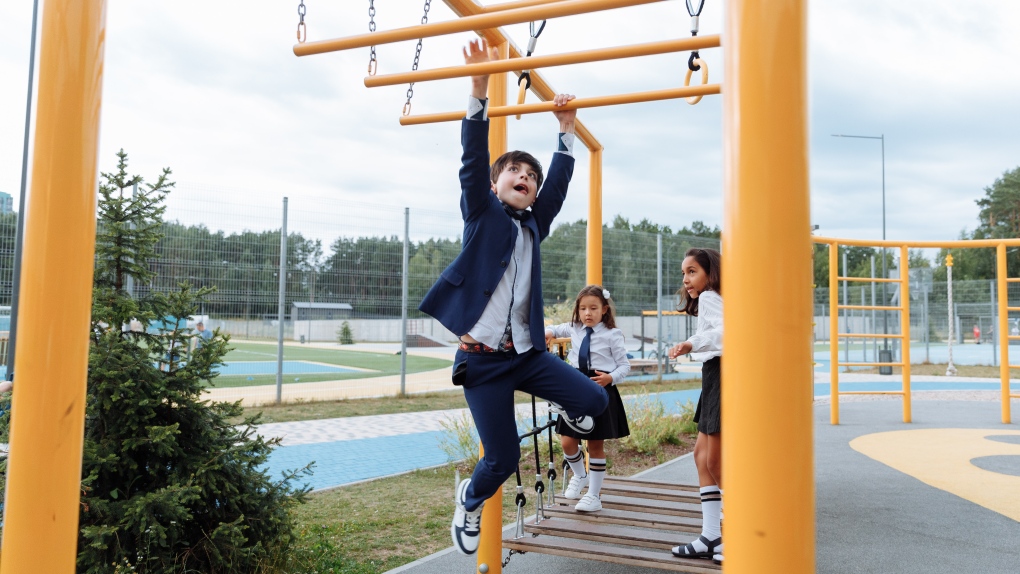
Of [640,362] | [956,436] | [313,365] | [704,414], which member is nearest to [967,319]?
[640,362]

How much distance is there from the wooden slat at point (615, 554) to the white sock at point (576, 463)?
0.96 meters

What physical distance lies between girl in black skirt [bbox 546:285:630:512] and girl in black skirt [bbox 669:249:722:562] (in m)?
0.69

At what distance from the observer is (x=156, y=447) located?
2.97 m

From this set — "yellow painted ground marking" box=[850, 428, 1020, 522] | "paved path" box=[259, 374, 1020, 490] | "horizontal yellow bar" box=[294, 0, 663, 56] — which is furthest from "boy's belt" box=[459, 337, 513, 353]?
"yellow painted ground marking" box=[850, 428, 1020, 522]

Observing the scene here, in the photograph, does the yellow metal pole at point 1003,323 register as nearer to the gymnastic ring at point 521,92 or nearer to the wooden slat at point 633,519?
the wooden slat at point 633,519

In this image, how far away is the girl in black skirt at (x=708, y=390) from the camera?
133 inches

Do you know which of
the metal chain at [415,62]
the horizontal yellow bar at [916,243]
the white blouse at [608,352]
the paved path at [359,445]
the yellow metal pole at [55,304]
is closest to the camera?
the yellow metal pole at [55,304]

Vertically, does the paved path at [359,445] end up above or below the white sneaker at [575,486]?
below

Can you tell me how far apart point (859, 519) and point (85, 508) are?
4161 mm

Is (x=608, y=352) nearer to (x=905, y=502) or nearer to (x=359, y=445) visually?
(x=905, y=502)

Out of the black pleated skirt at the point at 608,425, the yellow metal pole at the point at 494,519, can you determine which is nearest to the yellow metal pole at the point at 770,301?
the yellow metal pole at the point at 494,519

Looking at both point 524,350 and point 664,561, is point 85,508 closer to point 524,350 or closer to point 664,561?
point 524,350

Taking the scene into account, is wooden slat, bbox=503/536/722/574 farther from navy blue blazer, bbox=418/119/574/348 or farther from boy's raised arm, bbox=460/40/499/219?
boy's raised arm, bbox=460/40/499/219

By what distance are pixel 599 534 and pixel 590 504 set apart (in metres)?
0.59
